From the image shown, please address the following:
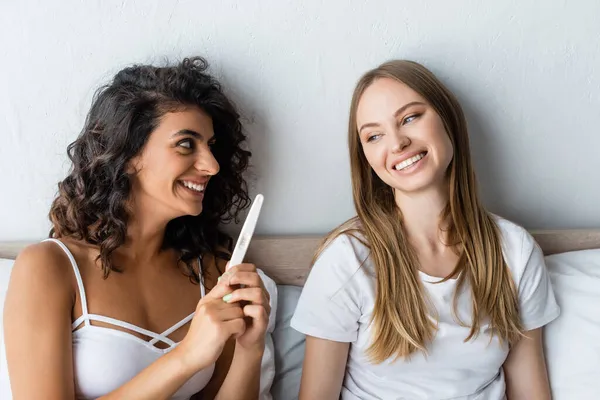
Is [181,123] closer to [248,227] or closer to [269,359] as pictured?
[248,227]

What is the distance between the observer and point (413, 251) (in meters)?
1.23

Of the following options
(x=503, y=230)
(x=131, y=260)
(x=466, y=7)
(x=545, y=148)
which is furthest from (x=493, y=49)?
(x=131, y=260)

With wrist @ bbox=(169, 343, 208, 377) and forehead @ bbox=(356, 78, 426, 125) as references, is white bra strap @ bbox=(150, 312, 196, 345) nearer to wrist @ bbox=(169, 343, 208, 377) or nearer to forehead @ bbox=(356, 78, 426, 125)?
wrist @ bbox=(169, 343, 208, 377)

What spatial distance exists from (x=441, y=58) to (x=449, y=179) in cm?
27

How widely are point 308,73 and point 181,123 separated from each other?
0.32 metres

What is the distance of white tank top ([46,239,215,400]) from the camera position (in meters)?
1.10

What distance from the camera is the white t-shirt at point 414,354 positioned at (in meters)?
1.18

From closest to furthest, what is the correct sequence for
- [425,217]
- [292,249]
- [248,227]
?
[248,227] < [425,217] < [292,249]

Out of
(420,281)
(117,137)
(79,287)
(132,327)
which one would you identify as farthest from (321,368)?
(117,137)

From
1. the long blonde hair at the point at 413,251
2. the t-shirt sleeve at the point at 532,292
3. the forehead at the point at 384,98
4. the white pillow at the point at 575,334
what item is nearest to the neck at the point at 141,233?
the long blonde hair at the point at 413,251

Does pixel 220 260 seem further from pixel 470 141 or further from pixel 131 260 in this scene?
pixel 470 141

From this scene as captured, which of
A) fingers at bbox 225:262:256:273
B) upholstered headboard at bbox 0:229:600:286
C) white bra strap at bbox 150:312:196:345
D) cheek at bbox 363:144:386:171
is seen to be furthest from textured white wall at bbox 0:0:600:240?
fingers at bbox 225:262:256:273

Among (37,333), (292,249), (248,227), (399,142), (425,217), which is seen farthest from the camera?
(292,249)

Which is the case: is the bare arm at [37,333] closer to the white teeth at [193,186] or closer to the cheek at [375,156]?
the white teeth at [193,186]
